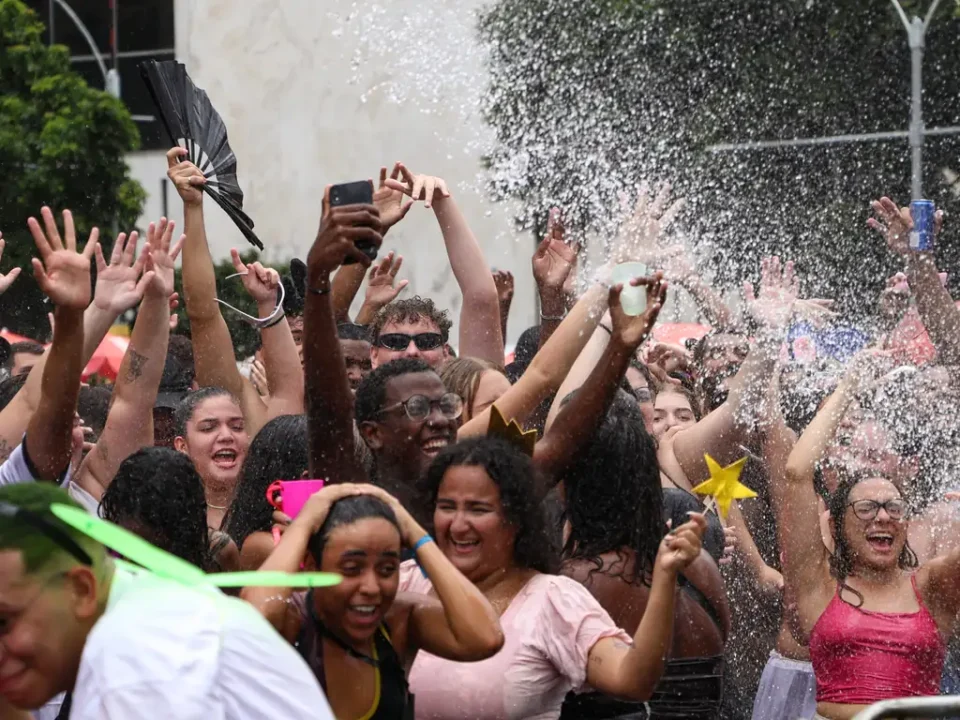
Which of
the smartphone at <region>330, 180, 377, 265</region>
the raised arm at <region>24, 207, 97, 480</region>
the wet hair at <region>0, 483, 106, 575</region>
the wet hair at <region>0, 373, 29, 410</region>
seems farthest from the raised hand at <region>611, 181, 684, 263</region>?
the wet hair at <region>0, 483, 106, 575</region>

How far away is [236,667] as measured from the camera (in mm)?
2455

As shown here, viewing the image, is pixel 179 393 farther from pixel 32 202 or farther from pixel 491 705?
pixel 32 202

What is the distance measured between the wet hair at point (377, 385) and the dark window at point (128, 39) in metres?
24.4

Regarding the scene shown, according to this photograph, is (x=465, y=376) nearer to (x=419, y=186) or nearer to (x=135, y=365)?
(x=419, y=186)

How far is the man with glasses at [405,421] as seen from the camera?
455 cm

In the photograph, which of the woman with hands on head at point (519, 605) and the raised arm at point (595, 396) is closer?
the woman with hands on head at point (519, 605)

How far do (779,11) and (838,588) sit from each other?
48.8ft

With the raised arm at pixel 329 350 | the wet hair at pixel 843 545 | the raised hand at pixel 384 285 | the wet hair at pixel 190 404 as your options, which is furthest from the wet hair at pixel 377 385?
the raised hand at pixel 384 285

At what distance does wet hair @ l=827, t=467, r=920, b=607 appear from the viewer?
5.34 metres

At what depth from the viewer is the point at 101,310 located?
4.78 m

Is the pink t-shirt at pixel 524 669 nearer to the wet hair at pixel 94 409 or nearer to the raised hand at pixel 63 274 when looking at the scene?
the raised hand at pixel 63 274

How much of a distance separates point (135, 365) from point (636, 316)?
1.62 m

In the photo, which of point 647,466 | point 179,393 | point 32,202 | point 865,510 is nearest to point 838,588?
point 865,510

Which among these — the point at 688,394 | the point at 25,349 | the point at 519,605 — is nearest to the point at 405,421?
the point at 519,605
